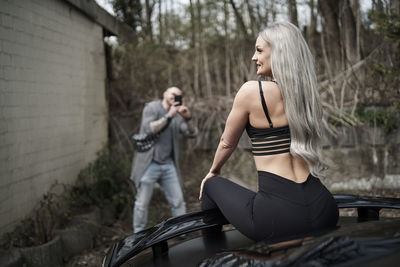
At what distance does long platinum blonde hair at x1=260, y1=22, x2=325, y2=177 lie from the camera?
176 centimetres

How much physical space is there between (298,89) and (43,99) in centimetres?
370

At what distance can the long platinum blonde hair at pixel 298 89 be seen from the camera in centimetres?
176

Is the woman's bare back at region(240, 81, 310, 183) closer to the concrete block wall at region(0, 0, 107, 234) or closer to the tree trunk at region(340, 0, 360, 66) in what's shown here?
the concrete block wall at region(0, 0, 107, 234)

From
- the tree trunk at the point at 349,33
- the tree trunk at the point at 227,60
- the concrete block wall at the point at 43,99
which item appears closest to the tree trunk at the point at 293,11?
the tree trunk at the point at 349,33

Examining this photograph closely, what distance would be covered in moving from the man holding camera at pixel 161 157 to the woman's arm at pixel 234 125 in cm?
223

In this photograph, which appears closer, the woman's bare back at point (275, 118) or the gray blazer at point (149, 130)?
the woman's bare back at point (275, 118)

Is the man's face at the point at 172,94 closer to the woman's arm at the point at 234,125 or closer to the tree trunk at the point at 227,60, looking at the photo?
the woman's arm at the point at 234,125

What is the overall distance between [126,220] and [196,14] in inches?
231

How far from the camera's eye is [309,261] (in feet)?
3.84

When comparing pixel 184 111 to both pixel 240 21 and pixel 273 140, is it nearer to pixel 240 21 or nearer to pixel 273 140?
pixel 273 140

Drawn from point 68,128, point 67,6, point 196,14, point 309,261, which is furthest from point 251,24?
point 309,261

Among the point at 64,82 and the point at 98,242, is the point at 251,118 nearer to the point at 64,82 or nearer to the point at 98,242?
the point at 98,242

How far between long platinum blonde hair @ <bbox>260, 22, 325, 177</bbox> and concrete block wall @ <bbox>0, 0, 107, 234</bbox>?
307cm

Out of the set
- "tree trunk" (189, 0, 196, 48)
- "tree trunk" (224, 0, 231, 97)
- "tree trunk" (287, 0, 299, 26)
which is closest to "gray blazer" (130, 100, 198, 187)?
"tree trunk" (224, 0, 231, 97)
